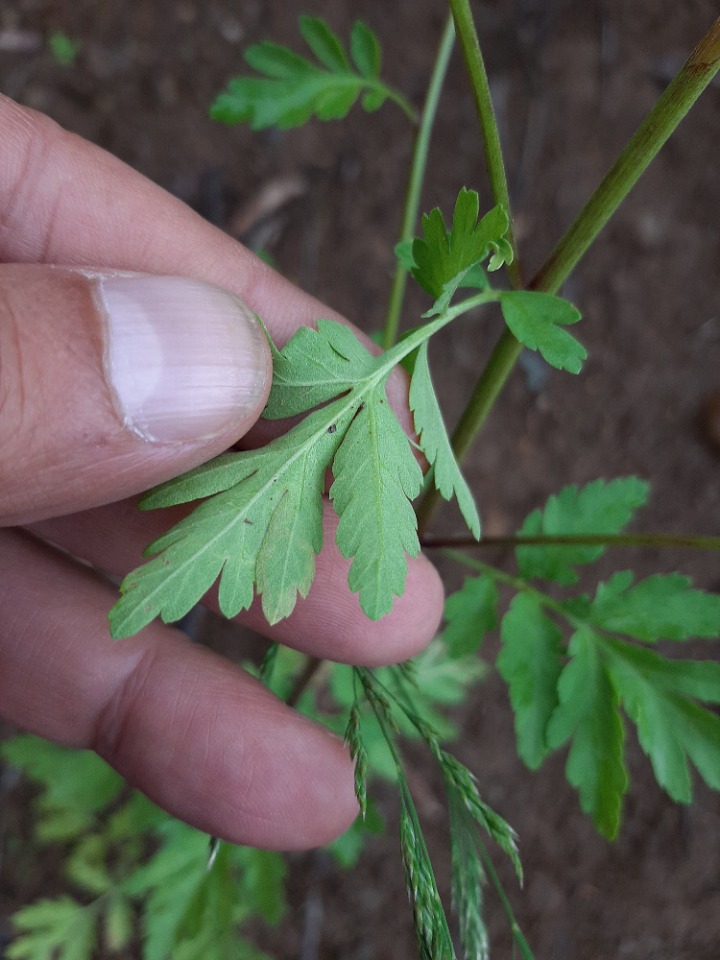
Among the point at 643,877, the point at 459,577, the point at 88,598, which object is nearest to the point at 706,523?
the point at 459,577

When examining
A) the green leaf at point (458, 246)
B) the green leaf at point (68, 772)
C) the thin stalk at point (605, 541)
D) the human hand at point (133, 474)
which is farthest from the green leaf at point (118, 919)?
the green leaf at point (458, 246)

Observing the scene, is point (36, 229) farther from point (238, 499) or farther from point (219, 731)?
point (219, 731)

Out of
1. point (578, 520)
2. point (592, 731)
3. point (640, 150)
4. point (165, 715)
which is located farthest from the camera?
point (165, 715)

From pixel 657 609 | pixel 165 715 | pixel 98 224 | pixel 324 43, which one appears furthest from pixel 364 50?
pixel 165 715

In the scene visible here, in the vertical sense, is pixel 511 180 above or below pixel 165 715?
above

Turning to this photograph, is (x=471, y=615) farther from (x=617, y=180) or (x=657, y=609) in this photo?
(x=617, y=180)

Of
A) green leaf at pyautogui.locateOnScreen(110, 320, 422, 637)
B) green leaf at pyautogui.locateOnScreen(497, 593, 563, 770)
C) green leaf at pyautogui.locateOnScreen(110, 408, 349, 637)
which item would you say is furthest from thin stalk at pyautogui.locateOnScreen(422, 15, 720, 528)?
green leaf at pyautogui.locateOnScreen(497, 593, 563, 770)
